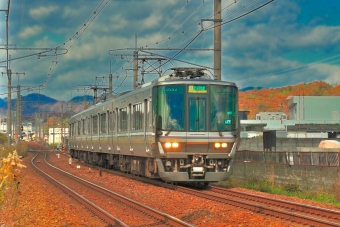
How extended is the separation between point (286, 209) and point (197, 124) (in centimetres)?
511

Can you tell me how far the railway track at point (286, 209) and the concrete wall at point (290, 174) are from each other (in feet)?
15.3

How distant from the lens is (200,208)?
1416 centimetres

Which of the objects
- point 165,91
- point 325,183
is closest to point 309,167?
point 325,183

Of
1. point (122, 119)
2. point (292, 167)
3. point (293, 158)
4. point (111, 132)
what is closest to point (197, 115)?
point (292, 167)

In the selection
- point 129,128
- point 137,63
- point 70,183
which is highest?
point 137,63

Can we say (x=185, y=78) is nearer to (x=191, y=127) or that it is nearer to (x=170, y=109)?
(x=170, y=109)

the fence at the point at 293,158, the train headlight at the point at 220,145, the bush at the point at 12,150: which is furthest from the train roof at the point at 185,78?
the bush at the point at 12,150

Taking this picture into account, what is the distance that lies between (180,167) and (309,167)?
20.0 feet

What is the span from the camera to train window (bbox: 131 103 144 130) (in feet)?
68.9

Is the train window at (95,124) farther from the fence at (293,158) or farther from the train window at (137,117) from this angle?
the train window at (137,117)

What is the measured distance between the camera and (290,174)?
23.0m

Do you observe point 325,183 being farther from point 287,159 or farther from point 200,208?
point 200,208

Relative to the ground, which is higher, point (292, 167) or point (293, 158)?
point (293, 158)

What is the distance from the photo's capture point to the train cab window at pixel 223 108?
1855cm
